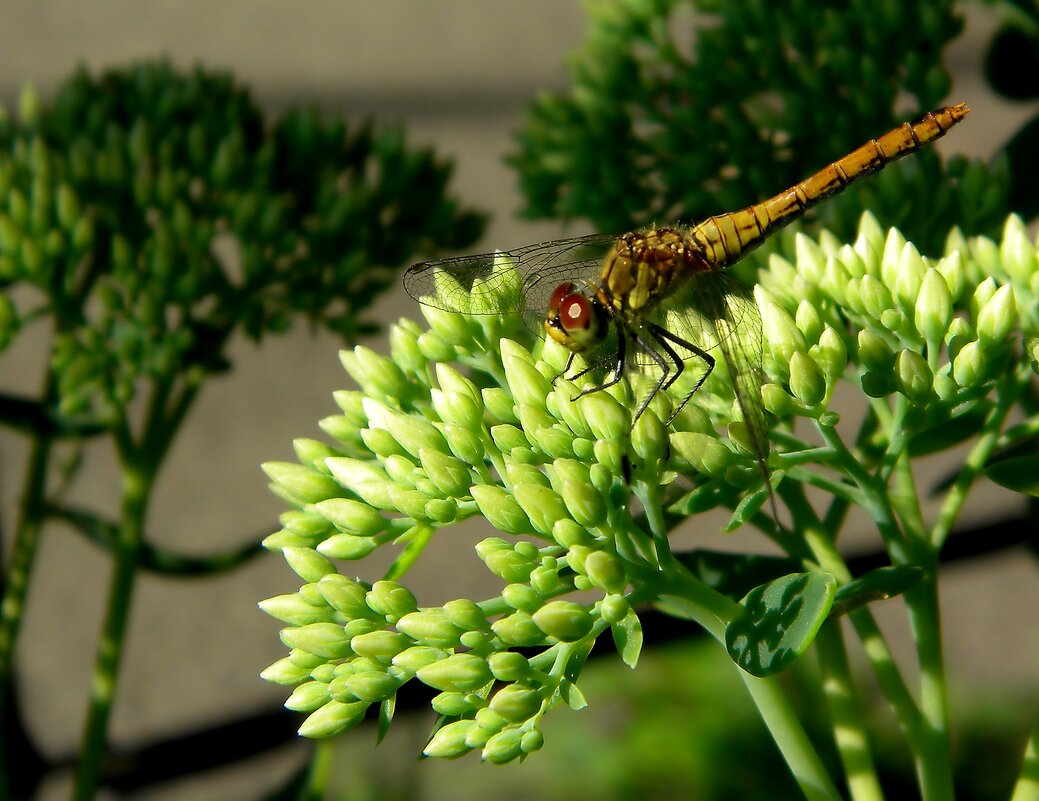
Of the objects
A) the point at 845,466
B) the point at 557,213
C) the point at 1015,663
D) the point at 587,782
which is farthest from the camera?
the point at 1015,663

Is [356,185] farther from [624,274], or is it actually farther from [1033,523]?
[1033,523]

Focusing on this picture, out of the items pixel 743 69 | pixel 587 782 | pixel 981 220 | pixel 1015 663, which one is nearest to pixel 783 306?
pixel 981 220

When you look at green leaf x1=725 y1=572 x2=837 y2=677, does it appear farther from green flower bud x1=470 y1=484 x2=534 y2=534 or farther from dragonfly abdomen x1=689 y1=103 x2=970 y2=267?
dragonfly abdomen x1=689 y1=103 x2=970 y2=267

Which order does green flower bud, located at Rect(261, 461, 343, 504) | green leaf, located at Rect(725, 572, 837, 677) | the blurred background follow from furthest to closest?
the blurred background < green flower bud, located at Rect(261, 461, 343, 504) < green leaf, located at Rect(725, 572, 837, 677)

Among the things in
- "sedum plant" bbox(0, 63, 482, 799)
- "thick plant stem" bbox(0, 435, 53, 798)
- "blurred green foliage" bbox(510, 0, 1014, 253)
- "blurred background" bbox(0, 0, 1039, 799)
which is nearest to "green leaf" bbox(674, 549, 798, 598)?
"blurred green foliage" bbox(510, 0, 1014, 253)

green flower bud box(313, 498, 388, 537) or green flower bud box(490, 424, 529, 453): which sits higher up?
green flower bud box(490, 424, 529, 453)

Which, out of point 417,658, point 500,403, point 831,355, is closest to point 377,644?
point 417,658

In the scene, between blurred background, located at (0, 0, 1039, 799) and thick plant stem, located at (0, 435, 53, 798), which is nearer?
thick plant stem, located at (0, 435, 53, 798)
